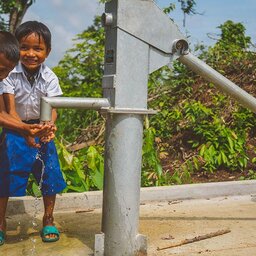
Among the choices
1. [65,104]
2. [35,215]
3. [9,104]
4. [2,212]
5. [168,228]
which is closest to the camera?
[65,104]

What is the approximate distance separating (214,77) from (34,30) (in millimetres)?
877

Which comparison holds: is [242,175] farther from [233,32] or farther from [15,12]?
[15,12]

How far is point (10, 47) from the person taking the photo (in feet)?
7.37

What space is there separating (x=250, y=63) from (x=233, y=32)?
122 centimetres

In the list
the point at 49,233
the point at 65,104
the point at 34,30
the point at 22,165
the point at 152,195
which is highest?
the point at 34,30

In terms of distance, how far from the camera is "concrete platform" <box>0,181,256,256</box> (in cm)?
234

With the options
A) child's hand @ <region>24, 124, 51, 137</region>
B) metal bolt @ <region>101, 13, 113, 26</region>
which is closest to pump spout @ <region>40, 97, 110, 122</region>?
child's hand @ <region>24, 124, 51, 137</region>

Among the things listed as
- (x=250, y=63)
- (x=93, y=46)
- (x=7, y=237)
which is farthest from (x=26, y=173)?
(x=93, y=46)

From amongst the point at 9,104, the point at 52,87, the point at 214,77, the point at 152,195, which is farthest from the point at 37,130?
the point at 152,195

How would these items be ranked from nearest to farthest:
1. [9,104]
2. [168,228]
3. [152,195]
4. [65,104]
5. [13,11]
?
1. [65,104]
2. [9,104]
3. [168,228]
4. [152,195]
5. [13,11]

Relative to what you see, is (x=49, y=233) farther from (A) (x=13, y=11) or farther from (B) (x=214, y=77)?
(A) (x=13, y=11)

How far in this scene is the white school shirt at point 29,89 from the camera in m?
2.49

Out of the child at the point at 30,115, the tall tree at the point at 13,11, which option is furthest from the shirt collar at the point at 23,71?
the tall tree at the point at 13,11

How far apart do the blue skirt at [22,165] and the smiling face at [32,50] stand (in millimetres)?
362
